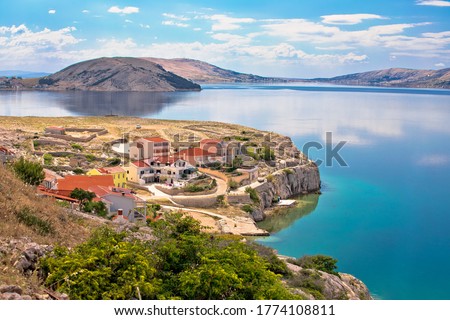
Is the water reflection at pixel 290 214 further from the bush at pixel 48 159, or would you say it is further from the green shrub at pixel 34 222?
the green shrub at pixel 34 222

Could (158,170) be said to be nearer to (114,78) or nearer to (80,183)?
(80,183)

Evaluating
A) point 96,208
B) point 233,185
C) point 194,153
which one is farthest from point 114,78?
point 96,208

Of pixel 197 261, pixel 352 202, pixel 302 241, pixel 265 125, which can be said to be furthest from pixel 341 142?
pixel 197 261

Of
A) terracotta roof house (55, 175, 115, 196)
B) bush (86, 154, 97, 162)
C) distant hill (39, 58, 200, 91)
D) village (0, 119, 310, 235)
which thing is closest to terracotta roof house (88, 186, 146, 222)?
village (0, 119, 310, 235)

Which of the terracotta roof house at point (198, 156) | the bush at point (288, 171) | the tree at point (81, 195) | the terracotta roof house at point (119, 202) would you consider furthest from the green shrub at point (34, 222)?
the bush at point (288, 171)

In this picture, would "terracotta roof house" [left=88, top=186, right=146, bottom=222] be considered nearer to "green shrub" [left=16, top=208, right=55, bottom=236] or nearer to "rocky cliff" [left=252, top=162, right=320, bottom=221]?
"green shrub" [left=16, top=208, right=55, bottom=236]

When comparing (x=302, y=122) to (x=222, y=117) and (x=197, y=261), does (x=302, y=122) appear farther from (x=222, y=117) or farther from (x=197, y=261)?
(x=197, y=261)

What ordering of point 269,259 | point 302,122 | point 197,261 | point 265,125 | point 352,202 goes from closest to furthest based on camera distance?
1. point 197,261
2. point 269,259
3. point 352,202
4. point 265,125
5. point 302,122
